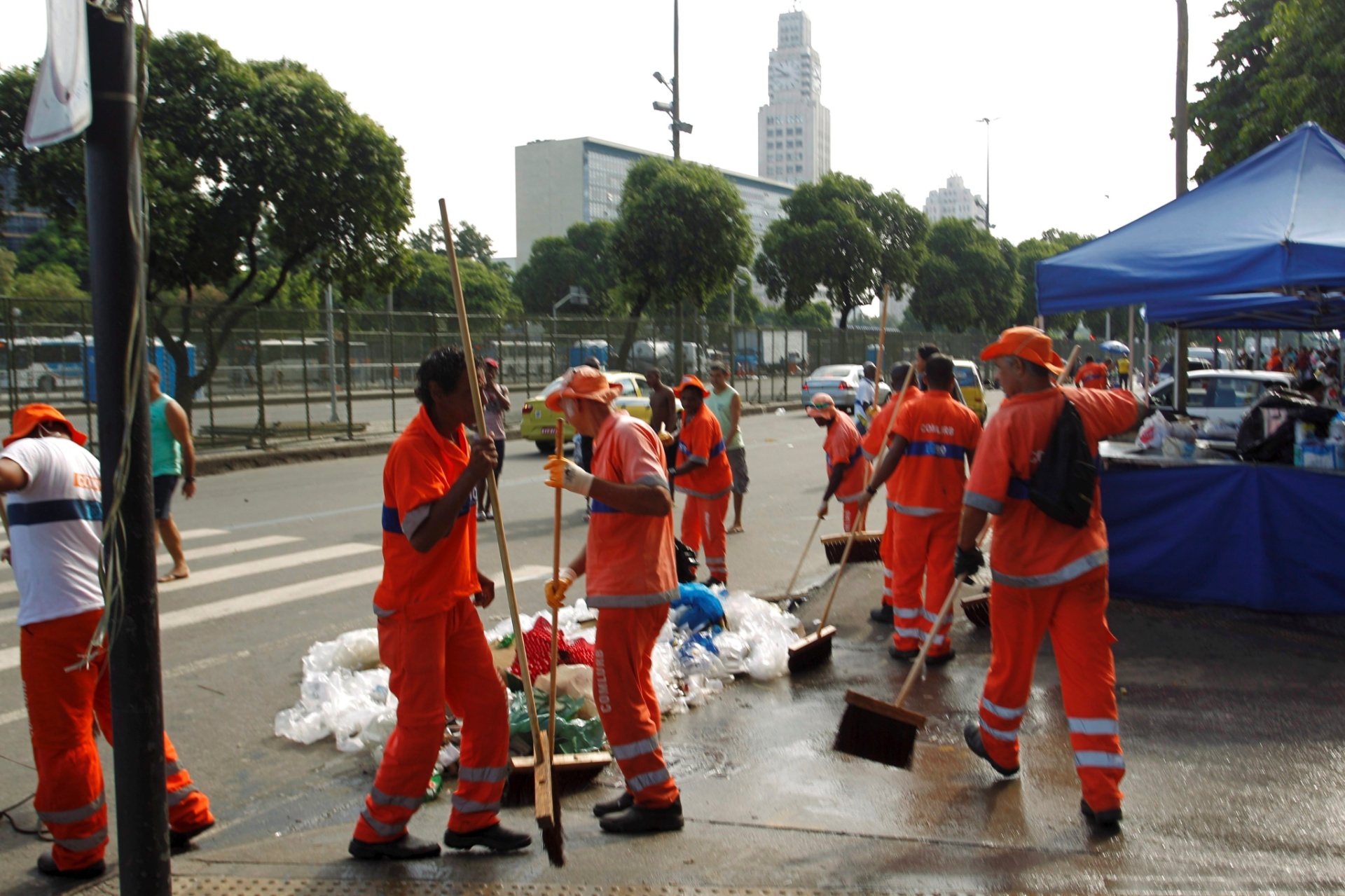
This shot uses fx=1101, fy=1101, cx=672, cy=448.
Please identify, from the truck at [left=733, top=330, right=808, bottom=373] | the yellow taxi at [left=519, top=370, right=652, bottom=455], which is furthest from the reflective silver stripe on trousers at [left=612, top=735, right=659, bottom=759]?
the truck at [left=733, top=330, right=808, bottom=373]

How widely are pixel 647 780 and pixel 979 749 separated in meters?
1.51

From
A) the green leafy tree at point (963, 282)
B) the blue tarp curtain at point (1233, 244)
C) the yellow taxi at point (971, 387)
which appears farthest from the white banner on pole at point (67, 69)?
the green leafy tree at point (963, 282)

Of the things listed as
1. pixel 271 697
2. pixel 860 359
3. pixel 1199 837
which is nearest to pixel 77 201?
pixel 271 697

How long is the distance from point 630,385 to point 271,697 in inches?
597

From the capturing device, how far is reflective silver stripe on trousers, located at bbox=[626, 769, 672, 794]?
4195mm

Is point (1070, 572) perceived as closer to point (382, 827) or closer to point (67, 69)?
point (382, 827)

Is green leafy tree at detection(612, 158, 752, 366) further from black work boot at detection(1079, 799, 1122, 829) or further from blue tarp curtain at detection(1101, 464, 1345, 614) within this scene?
black work boot at detection(1079, 799, 1122, 829)

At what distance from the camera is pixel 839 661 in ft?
22.3

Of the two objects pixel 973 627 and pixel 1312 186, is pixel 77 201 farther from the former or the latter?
pixel 1312 186

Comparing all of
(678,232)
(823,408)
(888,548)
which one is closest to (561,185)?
(678,232)

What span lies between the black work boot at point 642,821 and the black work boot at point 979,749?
4.58 ft

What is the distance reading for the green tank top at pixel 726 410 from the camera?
37.4 ft

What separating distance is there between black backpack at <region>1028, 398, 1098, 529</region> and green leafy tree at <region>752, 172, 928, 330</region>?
40.9m

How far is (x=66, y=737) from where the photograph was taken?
389 centimetres
